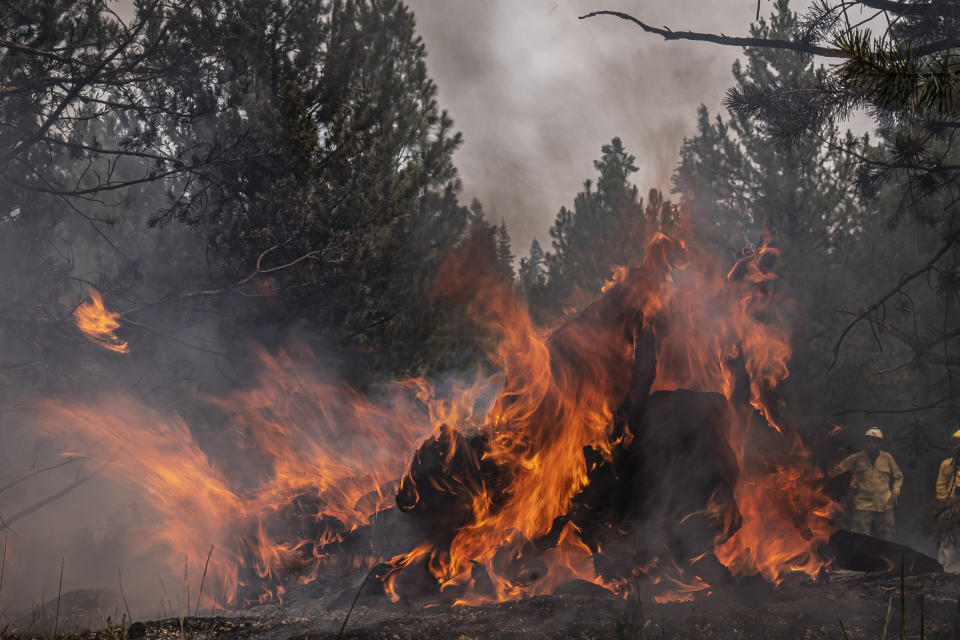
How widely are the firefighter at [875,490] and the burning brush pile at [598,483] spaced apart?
3.79 m

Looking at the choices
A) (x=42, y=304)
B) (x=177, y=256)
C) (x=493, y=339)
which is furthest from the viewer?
(x=493, y=339)

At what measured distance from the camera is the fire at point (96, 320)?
7.20 metres

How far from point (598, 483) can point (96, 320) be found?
636 cm

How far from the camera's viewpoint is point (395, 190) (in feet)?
30.8

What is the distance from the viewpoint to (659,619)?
4.20 metres

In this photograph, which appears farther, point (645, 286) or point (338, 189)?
point (338, 189)

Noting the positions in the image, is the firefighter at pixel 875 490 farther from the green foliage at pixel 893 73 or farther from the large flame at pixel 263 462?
the green foliage at pixel 893 73

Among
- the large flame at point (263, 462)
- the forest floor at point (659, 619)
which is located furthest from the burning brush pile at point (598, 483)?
the forest floor at point (659, 619)

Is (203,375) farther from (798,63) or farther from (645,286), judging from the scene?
(798,63)

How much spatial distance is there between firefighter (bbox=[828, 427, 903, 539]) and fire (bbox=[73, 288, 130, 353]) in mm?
10374

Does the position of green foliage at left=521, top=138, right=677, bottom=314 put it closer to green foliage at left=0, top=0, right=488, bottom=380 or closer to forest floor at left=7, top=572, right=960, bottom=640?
green foliage at left=0, top=0, right=488, bottom=380

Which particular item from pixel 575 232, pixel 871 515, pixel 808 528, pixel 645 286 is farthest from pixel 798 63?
pixel 808 528

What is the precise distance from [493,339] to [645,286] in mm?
7547

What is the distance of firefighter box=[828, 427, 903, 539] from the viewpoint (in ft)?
28.6
